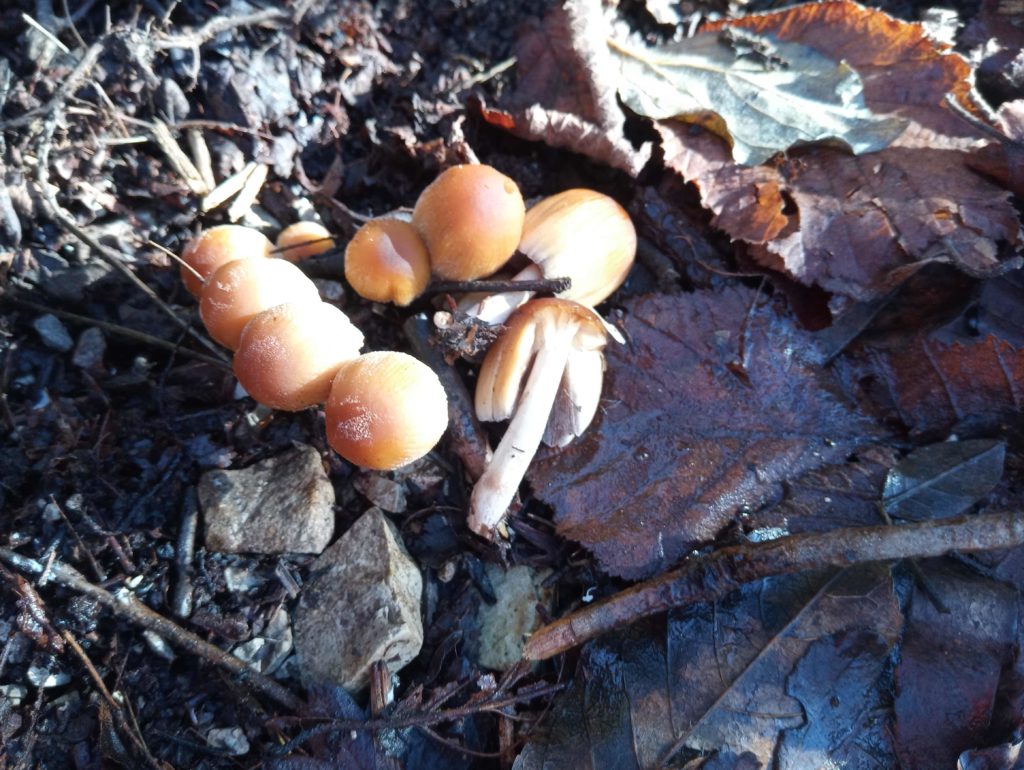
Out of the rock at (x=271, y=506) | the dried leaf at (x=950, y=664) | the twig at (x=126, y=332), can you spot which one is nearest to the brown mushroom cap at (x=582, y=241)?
the rock at (x=271, y=506)

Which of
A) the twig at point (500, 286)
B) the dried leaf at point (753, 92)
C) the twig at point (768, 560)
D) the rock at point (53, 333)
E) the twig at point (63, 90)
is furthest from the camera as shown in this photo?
the dried leaf at point (753, 92)

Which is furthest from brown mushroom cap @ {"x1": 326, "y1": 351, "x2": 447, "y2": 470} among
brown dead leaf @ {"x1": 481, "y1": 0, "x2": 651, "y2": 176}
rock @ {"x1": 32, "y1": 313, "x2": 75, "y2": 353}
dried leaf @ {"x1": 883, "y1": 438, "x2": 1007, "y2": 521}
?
dried leaf @ {"x1": 883, "y1": 438, "x2": 1007, "y2": 521}

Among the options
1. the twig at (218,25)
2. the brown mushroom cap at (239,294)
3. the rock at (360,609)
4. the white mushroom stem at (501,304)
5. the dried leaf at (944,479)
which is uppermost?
the twig at (218,25)

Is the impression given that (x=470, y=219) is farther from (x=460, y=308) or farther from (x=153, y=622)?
(x=153, y=622)

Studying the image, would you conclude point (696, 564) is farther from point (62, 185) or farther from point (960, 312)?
point (62, 185)

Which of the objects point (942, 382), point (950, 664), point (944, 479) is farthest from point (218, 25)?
point (950, 664)

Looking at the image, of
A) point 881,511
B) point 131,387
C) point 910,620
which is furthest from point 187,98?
point 910,620

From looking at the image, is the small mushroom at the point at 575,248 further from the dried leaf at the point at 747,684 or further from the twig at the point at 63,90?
the twig at the point at 63,90
